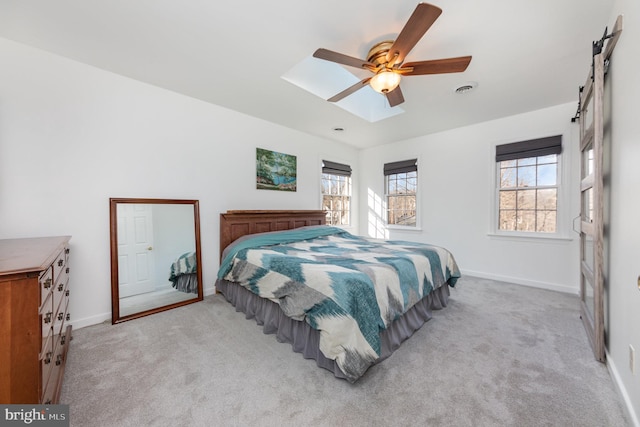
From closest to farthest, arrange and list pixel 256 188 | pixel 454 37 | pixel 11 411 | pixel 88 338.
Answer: pixel 11 411 < pixel 454 37 < pixel 88 338 < pixel 256 188

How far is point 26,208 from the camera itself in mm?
2064

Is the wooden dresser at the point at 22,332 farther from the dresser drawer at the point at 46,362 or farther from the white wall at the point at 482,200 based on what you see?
the white wall at the point at 482,200

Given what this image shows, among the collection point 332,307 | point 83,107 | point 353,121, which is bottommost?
Answer: point 332,307

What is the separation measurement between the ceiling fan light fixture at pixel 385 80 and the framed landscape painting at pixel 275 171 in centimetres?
217

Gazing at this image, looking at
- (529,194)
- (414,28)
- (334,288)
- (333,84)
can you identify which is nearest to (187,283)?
(334,288)

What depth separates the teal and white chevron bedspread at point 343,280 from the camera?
1577 mm

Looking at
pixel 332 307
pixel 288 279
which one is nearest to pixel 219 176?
pixel 288 279

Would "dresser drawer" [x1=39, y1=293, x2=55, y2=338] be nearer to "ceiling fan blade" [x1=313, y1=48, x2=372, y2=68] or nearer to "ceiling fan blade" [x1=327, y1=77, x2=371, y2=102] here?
"ceiling fan blade" [x1=313, y1=48, x2=372, y2=68]

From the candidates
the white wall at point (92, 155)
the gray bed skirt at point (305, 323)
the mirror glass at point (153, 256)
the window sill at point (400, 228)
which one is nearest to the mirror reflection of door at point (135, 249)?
the mirror glass at point (153, 256)

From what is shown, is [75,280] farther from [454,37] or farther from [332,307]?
[454,37]

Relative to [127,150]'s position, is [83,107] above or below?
above

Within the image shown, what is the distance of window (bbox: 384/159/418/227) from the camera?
4707 mm

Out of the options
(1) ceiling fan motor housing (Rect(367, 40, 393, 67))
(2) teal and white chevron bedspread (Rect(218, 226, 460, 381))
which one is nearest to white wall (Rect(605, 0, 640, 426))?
(2) teal and white chevron bedspread (Rect(218, 226, 460, 381))

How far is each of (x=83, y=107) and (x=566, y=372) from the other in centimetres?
457
